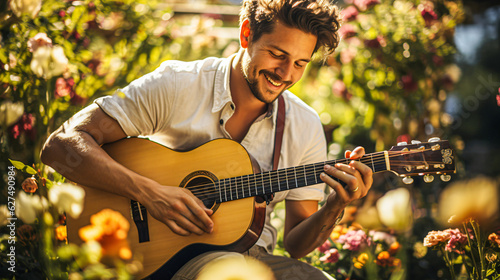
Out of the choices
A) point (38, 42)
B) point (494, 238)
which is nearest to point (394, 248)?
point (494, 238)

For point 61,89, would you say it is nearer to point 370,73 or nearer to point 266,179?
point 266,179

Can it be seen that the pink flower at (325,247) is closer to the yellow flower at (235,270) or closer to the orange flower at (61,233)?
the yellow flower at (235,270)

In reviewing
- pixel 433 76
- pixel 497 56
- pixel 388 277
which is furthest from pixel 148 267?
pixel 497 56

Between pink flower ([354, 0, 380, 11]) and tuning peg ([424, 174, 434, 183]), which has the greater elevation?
pink flower ([354, 0, 380, 11])

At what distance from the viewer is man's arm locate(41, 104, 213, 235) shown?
1.84 m

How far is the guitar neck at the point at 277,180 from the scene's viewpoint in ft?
5.90

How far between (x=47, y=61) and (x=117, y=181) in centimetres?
61

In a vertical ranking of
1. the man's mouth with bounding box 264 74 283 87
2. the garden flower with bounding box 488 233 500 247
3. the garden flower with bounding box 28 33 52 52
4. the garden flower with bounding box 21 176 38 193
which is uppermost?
the garden flower with bounding box 28 33 52 52

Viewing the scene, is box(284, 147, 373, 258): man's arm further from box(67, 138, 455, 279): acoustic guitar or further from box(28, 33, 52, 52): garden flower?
box(28, 33, 52, 52): garden flower

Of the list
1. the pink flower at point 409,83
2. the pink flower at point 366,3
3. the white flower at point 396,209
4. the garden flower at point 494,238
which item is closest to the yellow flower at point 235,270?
the white flower at point 396,209

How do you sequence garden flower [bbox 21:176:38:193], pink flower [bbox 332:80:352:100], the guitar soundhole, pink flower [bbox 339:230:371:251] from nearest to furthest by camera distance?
1. garden flower [bbox 21:176:38:193]
2. the guitar soundhole
3. pink flower [bbox 339:230:371:251]
4. pink flower [bbox 332:80:352:100]

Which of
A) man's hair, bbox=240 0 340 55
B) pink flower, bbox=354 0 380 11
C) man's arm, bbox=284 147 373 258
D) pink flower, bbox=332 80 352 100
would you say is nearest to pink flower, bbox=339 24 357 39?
pink flower, bbox=354 0 380 11

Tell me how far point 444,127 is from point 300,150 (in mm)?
1930

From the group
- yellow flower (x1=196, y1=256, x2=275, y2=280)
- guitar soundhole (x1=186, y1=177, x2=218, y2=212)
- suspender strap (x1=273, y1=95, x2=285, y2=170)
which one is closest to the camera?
yellow flower (x1=196, y1=256, x2=275, y2=280)
